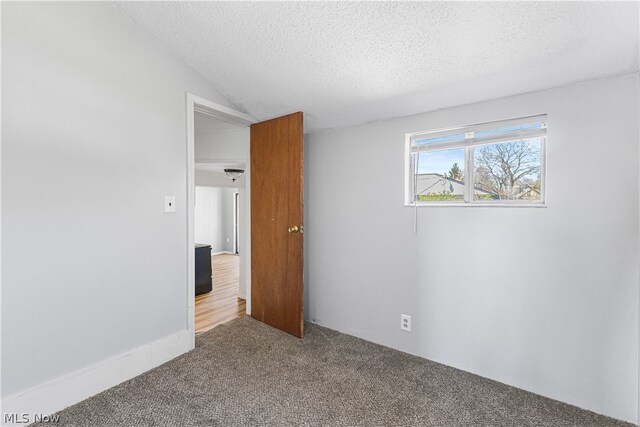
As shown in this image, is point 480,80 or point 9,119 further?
point 480,80

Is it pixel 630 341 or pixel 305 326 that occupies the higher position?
pixel 630 341

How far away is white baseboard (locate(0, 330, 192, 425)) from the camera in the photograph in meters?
1.61

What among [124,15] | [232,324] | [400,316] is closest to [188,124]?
[124,15]

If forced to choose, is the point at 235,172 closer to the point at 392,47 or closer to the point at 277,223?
the point at 277,223

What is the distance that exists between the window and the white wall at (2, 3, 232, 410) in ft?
6.14

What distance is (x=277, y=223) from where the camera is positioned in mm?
2783

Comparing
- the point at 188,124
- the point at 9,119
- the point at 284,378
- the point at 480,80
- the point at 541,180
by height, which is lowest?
the point at 284,378

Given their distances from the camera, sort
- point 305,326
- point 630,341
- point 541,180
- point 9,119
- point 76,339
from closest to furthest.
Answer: point 9,119 → point 630,341 → point 76,339 → point 541,180 → point 305,326

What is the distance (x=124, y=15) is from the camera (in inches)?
79.6

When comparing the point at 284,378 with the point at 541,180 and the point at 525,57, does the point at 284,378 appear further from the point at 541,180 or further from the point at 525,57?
the point at 525,57

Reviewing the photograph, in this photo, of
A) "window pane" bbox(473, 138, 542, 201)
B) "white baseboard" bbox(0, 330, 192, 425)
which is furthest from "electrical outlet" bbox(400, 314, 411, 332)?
"white baseboard" bbox(0, 330, 192, 425)

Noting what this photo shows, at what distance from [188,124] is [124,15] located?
76 cm

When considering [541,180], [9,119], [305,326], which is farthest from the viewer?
[305,326]

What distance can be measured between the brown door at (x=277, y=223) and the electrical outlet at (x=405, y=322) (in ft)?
2.74
